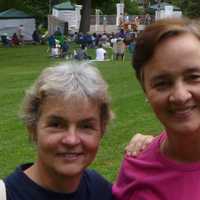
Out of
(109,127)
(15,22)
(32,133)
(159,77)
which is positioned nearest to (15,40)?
(15,22)

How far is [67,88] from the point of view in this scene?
2.78 m

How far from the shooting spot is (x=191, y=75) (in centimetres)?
268

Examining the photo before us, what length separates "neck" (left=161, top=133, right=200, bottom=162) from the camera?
2.81m

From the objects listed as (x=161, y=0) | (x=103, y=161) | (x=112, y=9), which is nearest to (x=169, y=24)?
(x=103, y=161)

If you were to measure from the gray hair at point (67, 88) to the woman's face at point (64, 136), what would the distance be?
0.11 feet

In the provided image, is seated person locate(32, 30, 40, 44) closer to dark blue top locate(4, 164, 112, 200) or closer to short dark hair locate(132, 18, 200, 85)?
dark blue top locate(4, 164, 112, 200)

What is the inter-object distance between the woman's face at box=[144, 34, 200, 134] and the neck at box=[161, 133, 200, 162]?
0.26 feet

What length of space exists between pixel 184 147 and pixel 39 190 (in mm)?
679

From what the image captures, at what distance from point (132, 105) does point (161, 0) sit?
3112 inches

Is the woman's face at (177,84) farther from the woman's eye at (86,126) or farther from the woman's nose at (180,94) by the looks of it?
the woman's eye at (86,126)

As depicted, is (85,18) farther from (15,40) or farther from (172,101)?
(172,101)

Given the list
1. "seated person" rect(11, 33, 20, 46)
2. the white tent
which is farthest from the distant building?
"seated person" rect(11, 33, 20, 46)

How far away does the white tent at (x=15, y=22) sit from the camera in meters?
45.7

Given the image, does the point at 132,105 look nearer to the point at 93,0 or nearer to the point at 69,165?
the point at 69,165
